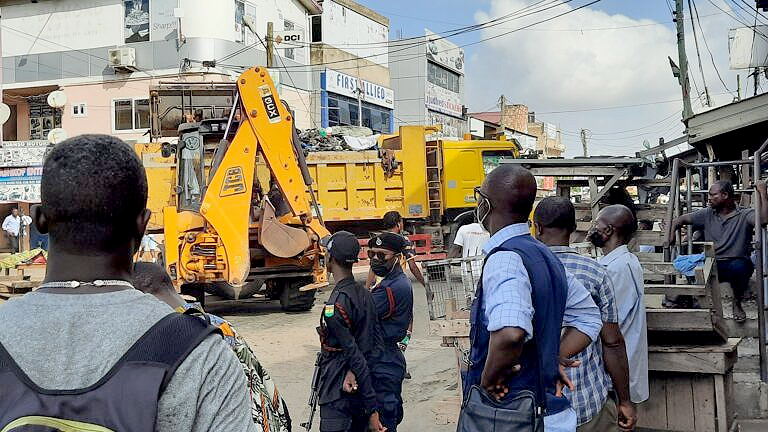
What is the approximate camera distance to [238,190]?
1048cm

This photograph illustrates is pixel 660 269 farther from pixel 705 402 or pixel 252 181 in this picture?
pixel 252 181

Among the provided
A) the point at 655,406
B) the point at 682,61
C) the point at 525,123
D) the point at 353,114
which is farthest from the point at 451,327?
the point at 525,123

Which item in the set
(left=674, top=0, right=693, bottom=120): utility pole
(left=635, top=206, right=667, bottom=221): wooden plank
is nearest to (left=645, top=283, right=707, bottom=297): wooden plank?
(left=635, top=206, right=667, bottom=221): wooden plank

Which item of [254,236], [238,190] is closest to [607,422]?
[238,190]

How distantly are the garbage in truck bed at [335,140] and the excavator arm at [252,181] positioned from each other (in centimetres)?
409

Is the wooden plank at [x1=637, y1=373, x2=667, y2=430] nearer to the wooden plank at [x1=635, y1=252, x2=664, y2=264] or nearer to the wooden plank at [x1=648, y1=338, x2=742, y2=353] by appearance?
the wooden plank at [x1=648, y1=338, x2=742, y2=353]

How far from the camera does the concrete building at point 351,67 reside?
1233 inches

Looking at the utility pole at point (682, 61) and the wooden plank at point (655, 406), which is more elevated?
the utility pole at point (682, 61)

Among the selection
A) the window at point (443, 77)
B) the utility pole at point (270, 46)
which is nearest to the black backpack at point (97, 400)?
the utility pole at point (270, 46)

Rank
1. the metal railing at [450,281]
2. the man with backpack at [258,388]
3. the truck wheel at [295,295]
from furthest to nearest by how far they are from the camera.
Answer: the truck wheel at [295,295] → the metal railing at [450,281] → the man with backpack at [258,388]

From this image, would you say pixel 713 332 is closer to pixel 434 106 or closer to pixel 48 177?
pixel 48 177

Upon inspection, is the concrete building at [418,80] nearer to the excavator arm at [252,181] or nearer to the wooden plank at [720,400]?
the excavator arm at [252,181]

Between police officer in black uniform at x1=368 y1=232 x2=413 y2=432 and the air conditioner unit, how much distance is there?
2292 centimetres

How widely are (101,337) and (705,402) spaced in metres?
4.31
